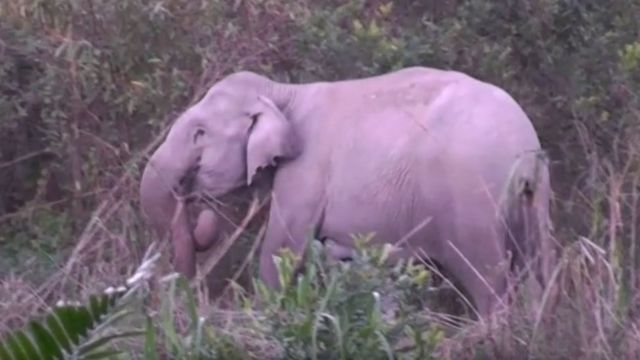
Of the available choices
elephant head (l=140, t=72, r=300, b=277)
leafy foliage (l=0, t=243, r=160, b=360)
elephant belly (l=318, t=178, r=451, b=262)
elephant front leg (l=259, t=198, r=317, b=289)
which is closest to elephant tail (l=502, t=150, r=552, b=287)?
elephant belly (l=318, t=178, r=451, b=262)

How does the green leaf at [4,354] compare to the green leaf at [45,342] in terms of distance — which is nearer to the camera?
the green leaf at [45,342]

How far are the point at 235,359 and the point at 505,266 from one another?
4.66ft

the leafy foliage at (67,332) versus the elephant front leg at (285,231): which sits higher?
the leafy foliage at (67,332)

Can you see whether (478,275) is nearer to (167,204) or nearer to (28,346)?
(167,204)

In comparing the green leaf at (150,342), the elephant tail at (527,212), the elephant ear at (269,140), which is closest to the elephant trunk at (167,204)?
the elephant ear at (269,140)

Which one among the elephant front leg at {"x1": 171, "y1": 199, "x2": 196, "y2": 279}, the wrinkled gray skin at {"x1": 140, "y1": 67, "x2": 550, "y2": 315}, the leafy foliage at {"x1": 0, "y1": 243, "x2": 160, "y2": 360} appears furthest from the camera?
the elephant front leg at {"x1": 171, "y1": 199, "x2": 196, "y2": 279}

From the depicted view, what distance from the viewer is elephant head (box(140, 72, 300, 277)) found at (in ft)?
31.4

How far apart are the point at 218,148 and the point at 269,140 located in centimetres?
36

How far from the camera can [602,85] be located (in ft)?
33.0

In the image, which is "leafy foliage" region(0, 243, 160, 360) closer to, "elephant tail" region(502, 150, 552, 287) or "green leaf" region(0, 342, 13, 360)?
"green leaf" region(0, 342, 13, 360)

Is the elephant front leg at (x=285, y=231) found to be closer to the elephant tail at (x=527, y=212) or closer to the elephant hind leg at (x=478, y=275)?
the elephant hind leg at (x=478, y=275)

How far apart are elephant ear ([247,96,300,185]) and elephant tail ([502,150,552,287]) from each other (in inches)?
57.9

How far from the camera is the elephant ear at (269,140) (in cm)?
953

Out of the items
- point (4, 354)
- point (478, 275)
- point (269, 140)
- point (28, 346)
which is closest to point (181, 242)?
point (269, 140)
